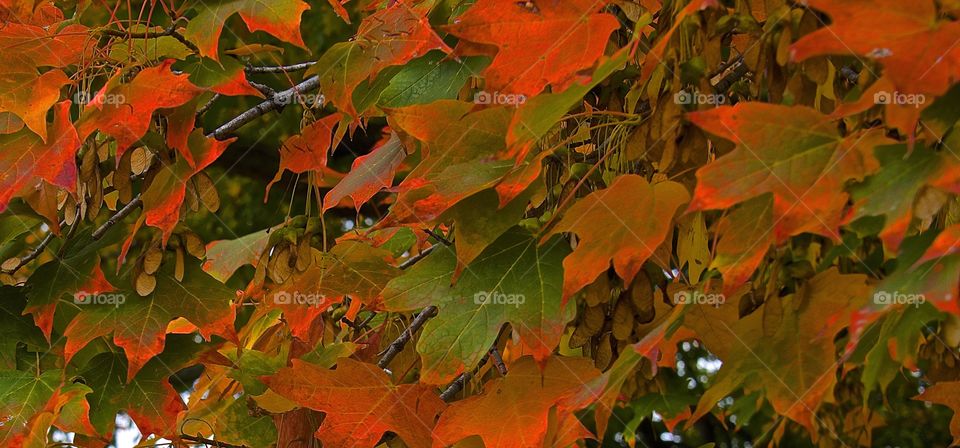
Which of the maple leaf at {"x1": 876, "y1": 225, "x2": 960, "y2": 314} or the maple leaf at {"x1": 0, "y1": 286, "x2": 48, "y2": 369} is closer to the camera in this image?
the maple leaf at {"x1": 876, "y1": 225, "x2": 960, "y2": 314}

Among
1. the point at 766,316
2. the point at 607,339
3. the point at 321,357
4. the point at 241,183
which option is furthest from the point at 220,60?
the point at 241,183

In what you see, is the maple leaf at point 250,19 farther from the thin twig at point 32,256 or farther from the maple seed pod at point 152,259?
the thin twig at point 32,256

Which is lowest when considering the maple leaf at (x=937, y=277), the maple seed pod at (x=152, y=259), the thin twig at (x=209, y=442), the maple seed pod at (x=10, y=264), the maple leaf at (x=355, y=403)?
the thin twig at (x=209, y=442)

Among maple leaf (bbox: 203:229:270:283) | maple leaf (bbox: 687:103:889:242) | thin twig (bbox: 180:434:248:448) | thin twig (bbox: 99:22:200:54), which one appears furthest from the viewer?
maple leaf (bbox: 203:229:270:283)

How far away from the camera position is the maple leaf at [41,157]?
1309 millimetres

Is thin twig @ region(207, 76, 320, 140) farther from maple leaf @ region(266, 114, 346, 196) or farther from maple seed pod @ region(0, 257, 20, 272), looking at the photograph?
maple seed pod @ region(0, 257, 20, 272)

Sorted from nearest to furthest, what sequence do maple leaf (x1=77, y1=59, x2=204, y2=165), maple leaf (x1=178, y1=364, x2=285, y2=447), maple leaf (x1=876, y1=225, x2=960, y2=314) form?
maple leaf (x1=876, y1=225, x2=960, y2=314), maple leaf (x1=77, y1=59, x2=204, y2=165), maple leaf (x1=178, y1=364, x2=285, y2=447)

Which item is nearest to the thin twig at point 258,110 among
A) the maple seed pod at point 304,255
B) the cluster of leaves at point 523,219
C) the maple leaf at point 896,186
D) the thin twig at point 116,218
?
the cluster of leaves at point 523,219

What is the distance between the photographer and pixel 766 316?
1.06 meters

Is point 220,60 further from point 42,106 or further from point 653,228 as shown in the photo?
point 653,228

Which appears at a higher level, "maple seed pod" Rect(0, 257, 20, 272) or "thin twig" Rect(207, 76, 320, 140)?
"thin twig" Rect(207, 76, 320, 140)

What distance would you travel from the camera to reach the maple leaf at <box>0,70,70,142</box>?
1.33m

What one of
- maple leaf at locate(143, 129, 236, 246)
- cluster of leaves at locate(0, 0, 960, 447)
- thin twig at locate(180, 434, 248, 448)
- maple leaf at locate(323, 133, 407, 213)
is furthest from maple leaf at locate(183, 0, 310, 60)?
thin twig at locate(180, 434, 248, 448)

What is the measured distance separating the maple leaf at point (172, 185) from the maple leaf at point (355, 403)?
9.9 inches
